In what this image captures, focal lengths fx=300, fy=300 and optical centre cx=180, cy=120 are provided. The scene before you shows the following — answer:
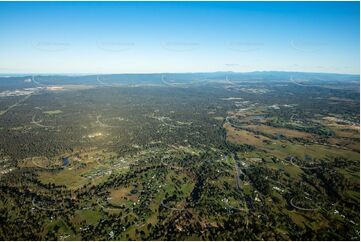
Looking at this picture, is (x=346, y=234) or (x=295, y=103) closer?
(x=346, y=234)

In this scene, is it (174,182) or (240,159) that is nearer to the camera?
(174,182)

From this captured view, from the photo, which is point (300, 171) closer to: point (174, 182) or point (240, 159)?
point (240, 159)

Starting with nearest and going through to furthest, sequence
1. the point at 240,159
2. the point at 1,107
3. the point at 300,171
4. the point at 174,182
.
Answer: the point at 174,182 < the point at 300,171 < the point at 240,159 < the point at 1,107

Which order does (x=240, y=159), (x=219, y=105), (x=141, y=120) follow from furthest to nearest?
(x=219, y=105) → (x=141, y=120) → (x=240, y=159)

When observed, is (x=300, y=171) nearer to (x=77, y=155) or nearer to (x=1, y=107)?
(x=77, y=155)

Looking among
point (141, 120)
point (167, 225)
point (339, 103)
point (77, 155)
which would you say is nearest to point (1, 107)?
point (141, 120)

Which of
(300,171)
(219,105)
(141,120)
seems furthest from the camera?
(219,105)

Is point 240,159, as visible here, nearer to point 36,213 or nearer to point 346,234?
point 346,234

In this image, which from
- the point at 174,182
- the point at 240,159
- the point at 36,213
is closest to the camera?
the point at 36,213

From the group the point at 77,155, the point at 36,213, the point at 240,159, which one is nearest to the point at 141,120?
the point at 77,155
